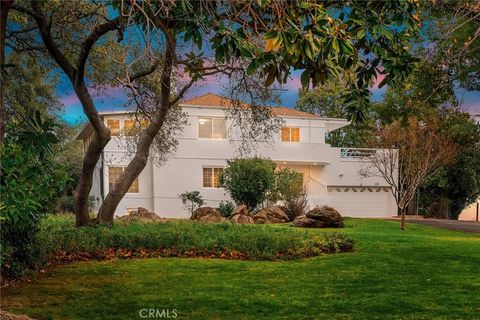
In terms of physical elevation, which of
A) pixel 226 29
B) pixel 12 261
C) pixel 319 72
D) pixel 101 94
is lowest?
pixel 12 261

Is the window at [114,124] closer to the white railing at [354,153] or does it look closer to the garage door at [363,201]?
the garage door at [363,201]

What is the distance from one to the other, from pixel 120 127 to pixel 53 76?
41.8 feet

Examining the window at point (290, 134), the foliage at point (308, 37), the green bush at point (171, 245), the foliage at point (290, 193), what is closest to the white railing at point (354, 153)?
the window at point (290, 134)

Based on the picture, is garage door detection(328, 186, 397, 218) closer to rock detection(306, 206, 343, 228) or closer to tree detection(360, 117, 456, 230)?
tree detection(360, 117, 456, 230)

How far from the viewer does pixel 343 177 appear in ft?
110

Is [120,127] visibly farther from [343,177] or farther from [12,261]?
[12,261]

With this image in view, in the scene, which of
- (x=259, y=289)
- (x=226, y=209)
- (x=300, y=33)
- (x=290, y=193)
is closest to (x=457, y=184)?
(x=290, y=193)

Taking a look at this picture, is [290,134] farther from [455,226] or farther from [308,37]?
[308,37]

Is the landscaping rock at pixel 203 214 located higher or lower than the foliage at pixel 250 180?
lower

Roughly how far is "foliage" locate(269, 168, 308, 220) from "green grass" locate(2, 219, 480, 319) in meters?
14.7

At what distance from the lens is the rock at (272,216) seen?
23.8m

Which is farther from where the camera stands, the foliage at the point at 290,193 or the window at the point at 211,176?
the window at the point at 211,176

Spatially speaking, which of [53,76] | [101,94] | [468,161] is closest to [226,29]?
[101,94]

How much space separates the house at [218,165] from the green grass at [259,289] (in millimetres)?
19503
